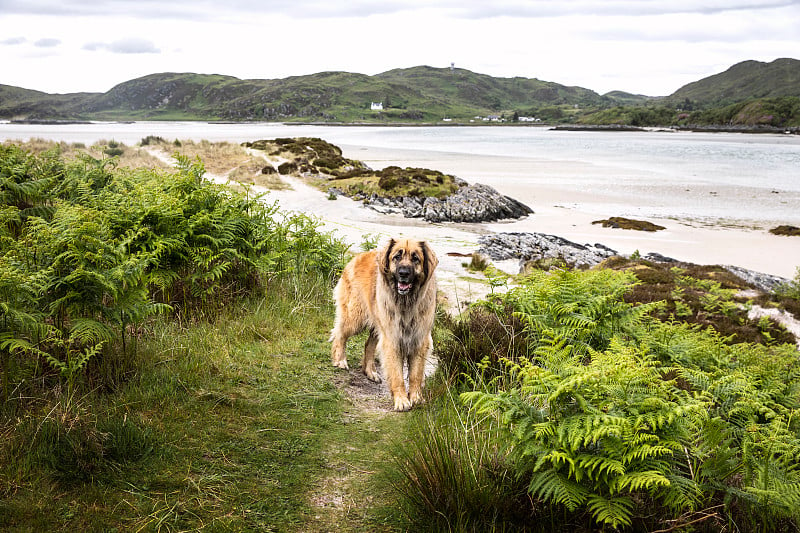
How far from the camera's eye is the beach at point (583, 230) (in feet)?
80.2

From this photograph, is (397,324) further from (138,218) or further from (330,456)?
(138,218)

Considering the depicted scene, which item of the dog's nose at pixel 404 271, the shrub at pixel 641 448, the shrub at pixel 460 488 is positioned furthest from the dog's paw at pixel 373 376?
the shrub at pixel 641 448

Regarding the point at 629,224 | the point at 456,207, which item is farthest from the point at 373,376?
the point at 456,207

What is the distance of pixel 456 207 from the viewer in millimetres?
36000

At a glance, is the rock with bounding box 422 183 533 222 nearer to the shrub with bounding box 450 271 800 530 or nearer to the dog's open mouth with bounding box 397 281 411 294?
the dog's open mouth with bounding box 397 281 411 294

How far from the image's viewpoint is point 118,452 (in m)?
4.02

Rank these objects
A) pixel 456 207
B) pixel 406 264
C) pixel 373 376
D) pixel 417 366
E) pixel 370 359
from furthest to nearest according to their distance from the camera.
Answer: pixel 456 207 → pixel 370 359 → pixel 373 376 → pixel 417 366 → pixel 406 264

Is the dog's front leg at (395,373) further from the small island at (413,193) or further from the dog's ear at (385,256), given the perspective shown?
the small island at (413,193)

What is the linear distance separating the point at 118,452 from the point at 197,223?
3725mm

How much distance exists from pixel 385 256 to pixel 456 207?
30196mm

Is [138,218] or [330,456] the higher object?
[138,218]

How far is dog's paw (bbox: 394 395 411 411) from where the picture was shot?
605cm

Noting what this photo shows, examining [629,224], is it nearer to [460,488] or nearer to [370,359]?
[370,359]

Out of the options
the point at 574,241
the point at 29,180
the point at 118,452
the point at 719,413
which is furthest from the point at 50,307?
the point at 574,241
